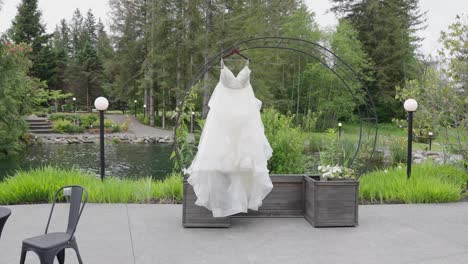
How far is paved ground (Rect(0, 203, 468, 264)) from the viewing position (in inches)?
120

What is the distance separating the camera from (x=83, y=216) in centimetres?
417

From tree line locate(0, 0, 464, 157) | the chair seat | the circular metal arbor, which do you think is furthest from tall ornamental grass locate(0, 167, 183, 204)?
tree line locate(0, 0, 464, 157)

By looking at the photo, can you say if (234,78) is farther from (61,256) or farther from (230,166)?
(61,256)

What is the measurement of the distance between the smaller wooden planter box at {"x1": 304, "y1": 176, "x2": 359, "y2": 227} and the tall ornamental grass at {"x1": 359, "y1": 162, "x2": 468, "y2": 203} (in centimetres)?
133

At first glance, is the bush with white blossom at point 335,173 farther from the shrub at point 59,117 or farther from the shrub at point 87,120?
the shrub at point 59,117

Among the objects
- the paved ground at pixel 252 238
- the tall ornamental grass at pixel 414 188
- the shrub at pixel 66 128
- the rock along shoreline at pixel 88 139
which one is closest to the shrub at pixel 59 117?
the shrub at pixel 66 128

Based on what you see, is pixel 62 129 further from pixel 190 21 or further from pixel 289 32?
pixel 289 32

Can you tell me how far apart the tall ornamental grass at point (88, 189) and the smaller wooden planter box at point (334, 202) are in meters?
1.91

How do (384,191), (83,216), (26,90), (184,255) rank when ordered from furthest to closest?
(26,90), (384,191), (83,216), (184,255)

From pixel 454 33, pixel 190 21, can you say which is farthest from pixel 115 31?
pixel 454 33

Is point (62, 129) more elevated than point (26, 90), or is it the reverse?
point (26, 90)

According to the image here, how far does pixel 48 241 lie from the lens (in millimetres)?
2406

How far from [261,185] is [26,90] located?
13.2 metres

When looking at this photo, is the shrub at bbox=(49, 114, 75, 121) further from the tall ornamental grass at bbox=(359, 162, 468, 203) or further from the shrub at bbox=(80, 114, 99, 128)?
the tall ornamental grass at bbox=(359, 162, 468, 203)
